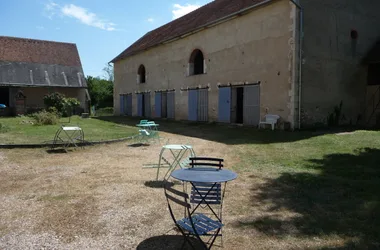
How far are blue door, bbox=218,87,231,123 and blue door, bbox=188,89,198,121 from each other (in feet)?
7.22

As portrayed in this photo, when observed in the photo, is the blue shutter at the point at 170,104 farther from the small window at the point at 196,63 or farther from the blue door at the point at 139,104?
the blue door at the point at 139,104

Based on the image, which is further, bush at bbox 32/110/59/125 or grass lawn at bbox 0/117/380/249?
bush at bbox 32/110/59/125

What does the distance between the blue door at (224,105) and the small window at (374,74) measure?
6708 mm

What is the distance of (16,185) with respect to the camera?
539 cm

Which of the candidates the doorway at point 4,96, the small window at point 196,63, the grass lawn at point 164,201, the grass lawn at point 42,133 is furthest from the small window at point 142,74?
the grass lawn at point 164,201

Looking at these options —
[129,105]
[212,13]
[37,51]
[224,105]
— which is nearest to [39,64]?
[37,51]

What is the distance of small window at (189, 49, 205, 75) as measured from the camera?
18.4m

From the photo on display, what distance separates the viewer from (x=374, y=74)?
1450 centimetres

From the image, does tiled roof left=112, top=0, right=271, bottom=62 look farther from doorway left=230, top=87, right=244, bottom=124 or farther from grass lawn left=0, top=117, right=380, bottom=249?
grass lawn left=0, top=117, right=380, bottom=249

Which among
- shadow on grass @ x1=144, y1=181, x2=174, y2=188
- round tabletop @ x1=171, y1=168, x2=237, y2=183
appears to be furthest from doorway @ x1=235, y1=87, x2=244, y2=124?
round tabletop @ x1=171, y1=168, x2=237, y2=183

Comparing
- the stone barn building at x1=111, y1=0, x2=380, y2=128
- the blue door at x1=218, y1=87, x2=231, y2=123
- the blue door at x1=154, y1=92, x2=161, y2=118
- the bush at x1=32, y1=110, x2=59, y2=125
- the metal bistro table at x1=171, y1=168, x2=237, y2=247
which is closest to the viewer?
the metal bistro table at x1=171, y1=168, x2=237, y2=247

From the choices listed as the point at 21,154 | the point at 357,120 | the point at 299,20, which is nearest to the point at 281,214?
the point at 21,154

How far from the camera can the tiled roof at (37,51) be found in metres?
28.0

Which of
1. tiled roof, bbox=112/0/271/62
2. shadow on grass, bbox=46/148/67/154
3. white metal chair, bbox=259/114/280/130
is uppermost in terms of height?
tiled roof, bbox=112/0/271/62
